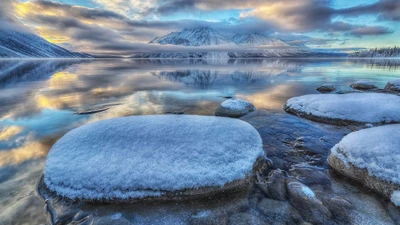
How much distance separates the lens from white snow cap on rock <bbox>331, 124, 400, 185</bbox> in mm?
4777

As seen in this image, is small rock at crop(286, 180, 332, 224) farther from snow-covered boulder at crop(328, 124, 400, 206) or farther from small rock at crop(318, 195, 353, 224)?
snow-covered boulder at crop(328, 124, 400, 206)

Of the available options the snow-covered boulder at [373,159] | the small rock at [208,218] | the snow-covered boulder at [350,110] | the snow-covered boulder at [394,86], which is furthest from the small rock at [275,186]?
the snow-covered boulder at [394,86]

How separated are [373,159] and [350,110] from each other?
625 cm

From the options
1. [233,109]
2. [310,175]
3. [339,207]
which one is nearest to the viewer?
[339,207]

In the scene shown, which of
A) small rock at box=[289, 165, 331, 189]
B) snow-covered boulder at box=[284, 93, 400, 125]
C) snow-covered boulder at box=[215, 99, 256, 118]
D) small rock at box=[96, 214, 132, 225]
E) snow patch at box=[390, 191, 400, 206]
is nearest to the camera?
small rock at box=[96, 214, 132, 225]

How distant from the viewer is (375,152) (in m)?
5.20

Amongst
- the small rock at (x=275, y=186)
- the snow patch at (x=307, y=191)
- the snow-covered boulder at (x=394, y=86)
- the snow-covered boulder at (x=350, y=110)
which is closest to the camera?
the snow patch at (x=307, y=191)

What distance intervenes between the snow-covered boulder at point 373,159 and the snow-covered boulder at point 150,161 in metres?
2.23

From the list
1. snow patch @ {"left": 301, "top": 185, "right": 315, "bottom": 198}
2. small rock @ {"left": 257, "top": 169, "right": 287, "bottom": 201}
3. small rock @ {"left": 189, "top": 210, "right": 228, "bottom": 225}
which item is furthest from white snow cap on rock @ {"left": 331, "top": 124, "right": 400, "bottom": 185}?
small rock @ {"left": 189, "top": 210, "right": 228, "bottom": 225}

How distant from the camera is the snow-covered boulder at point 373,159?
4.64 meters

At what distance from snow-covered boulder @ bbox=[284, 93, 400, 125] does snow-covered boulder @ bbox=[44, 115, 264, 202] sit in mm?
5705

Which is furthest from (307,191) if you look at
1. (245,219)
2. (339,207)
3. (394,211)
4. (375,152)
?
(375,152)

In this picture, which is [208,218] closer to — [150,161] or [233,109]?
[150,161]

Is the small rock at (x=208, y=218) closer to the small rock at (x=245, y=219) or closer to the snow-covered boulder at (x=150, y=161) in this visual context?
the small rock at (x=245, y=219)
